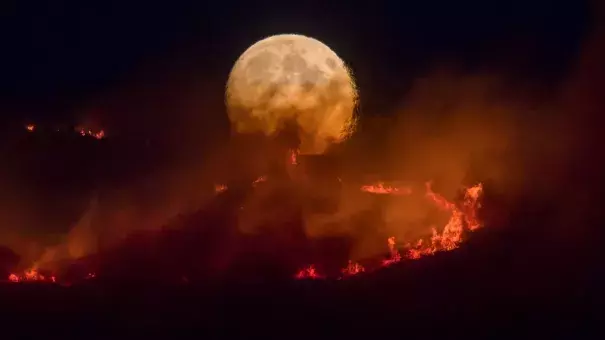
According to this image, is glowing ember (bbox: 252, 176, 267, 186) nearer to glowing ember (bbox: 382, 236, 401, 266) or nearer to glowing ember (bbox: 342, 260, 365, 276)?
glowing ember (bbox: 342, 260, 365, 276)

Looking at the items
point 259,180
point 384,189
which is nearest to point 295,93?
point 259,180

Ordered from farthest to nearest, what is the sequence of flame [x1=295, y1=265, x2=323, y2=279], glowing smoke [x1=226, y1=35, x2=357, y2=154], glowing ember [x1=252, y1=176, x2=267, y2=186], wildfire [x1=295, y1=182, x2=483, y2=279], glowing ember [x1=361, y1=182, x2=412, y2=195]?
1. glowing ember [x1=252, y1=176, x2=267, y2=186]
2. glowing ember [x1=361, y1=182, x2=412, y2=195]
3. glowing smoke [x1=226, y1=35, x2=357, y2=154]
4. wildfire [x1=295, y1=182, x2=483, y2=279]
5. flame [x1=295, y1=265, x2=323, y2=279]

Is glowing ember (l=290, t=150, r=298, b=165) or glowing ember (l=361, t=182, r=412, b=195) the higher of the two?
glowing ember (l=290, t=150, r=298, b=165)

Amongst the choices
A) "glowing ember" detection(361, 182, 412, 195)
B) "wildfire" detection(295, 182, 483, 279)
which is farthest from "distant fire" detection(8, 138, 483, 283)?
"glowing ember" detection(361, 182, 412, 195)

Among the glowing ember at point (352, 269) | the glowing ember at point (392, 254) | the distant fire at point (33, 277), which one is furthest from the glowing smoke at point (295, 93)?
the distant fire at point (33, 277)

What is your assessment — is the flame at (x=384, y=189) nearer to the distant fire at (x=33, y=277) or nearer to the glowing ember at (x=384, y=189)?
the glowing ember at (x=384, y=189)

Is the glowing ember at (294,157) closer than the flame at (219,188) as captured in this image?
Yes

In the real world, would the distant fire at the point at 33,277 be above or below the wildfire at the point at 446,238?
below

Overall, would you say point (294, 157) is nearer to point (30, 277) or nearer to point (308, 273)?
point (308, 273)

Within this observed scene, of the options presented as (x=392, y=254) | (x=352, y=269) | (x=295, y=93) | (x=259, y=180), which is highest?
(x=295, y=93)

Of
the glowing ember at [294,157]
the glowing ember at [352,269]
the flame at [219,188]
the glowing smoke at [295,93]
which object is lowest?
the glowing ember at [352,269]

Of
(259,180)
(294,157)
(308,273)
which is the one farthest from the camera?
(259,180)

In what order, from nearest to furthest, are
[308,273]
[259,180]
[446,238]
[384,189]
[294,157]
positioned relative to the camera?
1. [308,273]
2. [446,238]
3. [294,157]
4. [384,189]
5. [259,180]

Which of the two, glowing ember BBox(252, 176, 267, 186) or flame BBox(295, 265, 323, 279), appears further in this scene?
glowing ember BBox(252, 176, 267, 186)
